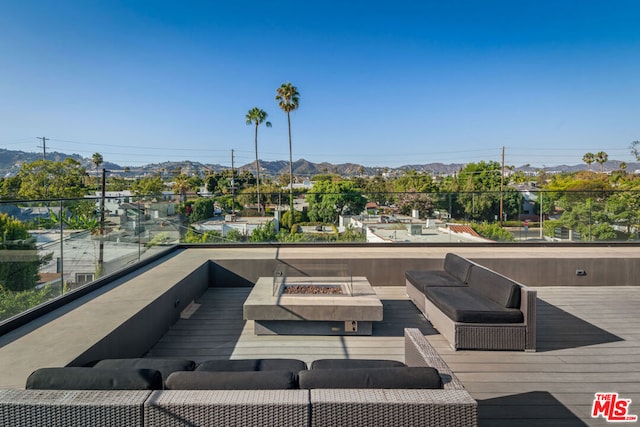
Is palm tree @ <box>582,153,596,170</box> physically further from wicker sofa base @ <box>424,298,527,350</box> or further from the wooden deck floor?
wicker sofa base @ <box>424,298,527,350</box>

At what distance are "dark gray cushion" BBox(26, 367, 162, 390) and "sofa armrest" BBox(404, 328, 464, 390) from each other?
4.22 feet

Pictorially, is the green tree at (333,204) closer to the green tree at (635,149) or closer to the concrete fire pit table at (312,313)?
the concrete fire pit table at (312,313)

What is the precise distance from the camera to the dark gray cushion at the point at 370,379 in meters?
1.51

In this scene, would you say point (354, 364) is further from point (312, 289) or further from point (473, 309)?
point (312, 289)

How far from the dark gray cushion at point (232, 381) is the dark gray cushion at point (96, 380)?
0.09 m

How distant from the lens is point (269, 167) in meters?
134

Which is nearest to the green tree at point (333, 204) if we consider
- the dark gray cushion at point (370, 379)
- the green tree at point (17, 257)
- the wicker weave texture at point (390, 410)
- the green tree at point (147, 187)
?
the green tree at point (17, 257)

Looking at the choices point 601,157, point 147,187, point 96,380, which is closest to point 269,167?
point 147,187

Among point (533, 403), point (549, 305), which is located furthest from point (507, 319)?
point (549, 305)

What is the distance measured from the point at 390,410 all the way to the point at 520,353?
8.07ft

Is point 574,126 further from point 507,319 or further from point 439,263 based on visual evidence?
point 507,319

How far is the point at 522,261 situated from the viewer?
5535 millimetres

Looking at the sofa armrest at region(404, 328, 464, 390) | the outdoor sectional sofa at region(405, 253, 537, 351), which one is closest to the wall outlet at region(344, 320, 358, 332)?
the outdoor sectional sofa at region(405, 253, 537, 351)

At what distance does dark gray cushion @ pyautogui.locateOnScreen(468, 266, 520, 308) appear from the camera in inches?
129
